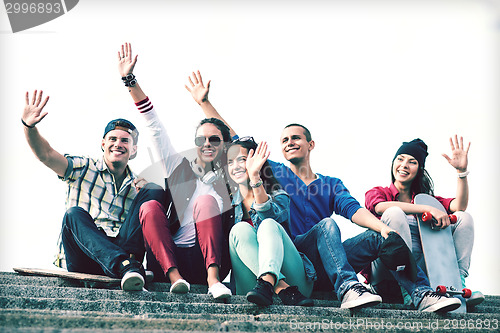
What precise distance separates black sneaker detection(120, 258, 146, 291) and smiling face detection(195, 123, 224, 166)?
3.81ft

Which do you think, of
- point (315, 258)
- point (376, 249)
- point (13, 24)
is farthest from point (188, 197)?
point (13, 24)

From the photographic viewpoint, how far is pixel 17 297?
3.21 meters

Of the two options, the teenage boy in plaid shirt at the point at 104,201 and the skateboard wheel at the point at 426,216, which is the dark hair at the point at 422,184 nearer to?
the skateboard wheel at the point at 426,216

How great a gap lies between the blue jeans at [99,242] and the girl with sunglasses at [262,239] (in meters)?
0.63

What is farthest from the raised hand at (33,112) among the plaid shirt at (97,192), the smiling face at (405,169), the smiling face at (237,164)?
the smiling face at (405,169)

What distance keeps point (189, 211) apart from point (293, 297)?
1117 mm

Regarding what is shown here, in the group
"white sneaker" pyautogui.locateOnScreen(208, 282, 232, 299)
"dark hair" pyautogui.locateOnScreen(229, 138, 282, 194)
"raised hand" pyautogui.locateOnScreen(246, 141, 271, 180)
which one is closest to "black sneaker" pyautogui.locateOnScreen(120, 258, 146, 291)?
"white sneaker" pyautogui.locateOnScreen(208, 282, 232, 299)

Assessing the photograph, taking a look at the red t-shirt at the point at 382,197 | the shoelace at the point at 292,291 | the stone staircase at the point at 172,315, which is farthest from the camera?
the red t-shirt at the point at 382,197

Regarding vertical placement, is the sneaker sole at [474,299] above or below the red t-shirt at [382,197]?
below

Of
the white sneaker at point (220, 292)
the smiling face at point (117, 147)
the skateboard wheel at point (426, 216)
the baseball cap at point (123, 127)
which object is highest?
the baseball cap at point (123, 127)

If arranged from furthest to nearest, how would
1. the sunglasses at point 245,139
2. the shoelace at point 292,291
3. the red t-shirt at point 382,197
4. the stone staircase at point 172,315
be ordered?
the red t-shirt at point 382,197
the sunglasses at point 245,139
the shoelace at point 292,291
the stone staircase at point 172,315

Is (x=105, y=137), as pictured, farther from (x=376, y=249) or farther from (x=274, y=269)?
(x=376, y=249)

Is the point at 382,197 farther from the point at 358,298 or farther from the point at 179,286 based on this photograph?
the point at 179,286

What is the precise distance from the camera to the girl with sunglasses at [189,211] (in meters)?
3.90
